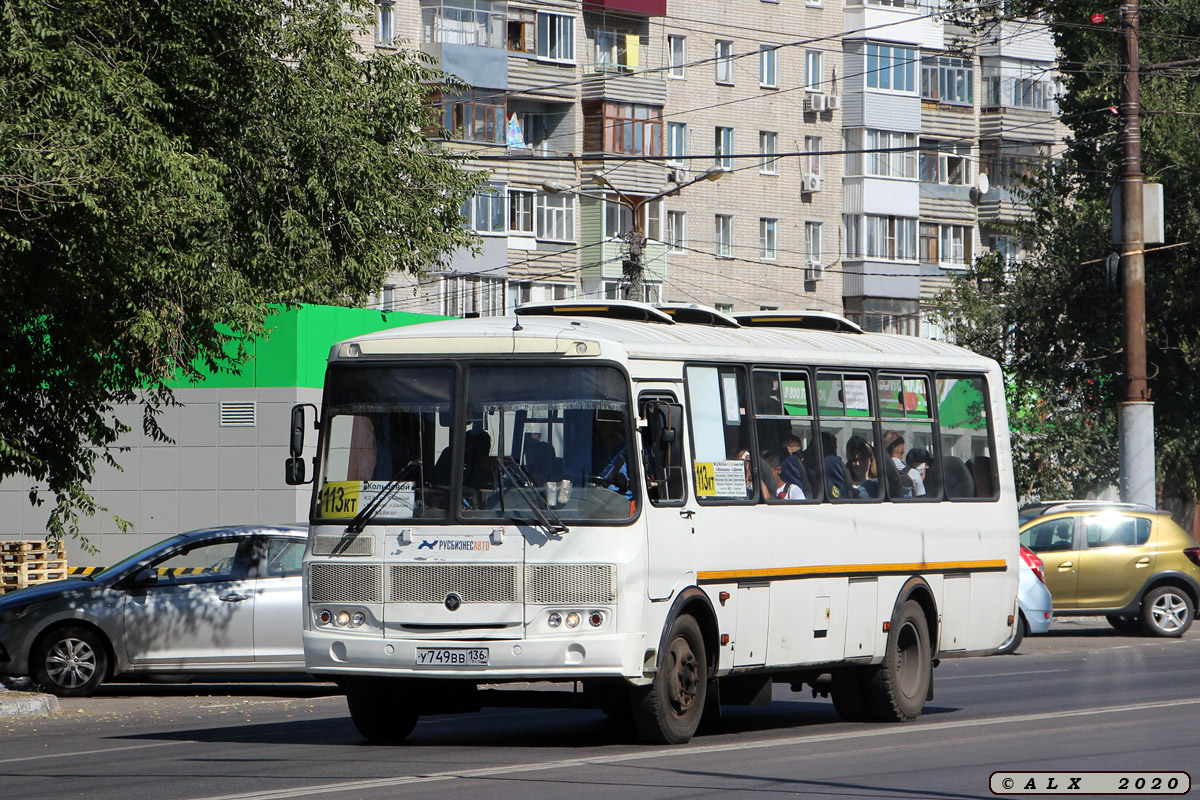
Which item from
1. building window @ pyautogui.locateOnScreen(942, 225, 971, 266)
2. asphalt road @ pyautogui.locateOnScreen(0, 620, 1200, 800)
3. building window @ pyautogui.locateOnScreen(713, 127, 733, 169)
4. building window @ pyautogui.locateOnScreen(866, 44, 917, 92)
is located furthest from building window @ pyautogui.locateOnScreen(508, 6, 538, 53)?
asphalt road @ pyautogui.locateOnScreen(0, 620, 1200, 800)

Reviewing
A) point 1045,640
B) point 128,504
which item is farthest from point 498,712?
point 128,504

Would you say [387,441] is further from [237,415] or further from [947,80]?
[947,80]

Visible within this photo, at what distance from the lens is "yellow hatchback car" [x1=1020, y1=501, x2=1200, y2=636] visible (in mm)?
24953

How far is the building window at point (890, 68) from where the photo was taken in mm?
62562

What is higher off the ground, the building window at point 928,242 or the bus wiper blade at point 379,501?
the building window at point 928,242

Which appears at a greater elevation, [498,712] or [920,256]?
[920,256]

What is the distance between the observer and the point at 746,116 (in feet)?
201

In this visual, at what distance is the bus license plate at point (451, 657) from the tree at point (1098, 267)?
23.1m

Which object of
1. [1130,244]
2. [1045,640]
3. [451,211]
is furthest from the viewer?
[1130,244]

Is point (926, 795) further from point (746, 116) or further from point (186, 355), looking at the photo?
point (746, 116)

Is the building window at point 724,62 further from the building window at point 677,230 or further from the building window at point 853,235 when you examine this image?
the building window at point 853,235

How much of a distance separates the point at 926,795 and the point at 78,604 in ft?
32.6

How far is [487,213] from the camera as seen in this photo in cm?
5266

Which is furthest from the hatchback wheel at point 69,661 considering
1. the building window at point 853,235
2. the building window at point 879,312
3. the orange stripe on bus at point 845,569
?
the building window at point 853,235
